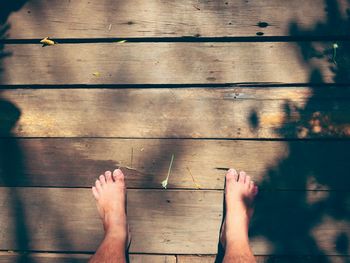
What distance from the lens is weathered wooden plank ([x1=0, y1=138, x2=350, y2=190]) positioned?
2.39m

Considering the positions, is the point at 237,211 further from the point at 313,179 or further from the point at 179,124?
the point at 179,124

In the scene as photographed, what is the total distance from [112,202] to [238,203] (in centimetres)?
83

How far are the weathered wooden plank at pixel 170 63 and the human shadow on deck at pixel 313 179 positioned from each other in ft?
0.19

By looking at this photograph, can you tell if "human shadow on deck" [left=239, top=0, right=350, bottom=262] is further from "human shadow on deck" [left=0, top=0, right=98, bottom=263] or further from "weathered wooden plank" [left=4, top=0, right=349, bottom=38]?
"human shadow on deck" [left=0, top=0, right=98, bottom=263]

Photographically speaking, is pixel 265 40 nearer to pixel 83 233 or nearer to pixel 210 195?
pixel 210 195

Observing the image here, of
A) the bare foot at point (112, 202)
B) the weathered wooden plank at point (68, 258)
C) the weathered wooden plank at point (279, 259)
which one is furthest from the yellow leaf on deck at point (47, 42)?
Answer: the weathered wooden plank at point (279, 259)

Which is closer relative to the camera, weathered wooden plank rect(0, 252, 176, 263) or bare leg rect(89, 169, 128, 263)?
bare leg rect(89, 169, 128, 263)

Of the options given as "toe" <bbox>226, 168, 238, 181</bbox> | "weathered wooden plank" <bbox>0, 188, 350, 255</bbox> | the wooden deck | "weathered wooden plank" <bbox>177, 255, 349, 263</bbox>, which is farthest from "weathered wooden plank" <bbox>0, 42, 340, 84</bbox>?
"weathered wooden plank" <bbox>177, 255, 349, 263</bbox>

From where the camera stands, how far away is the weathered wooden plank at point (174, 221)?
2385mm

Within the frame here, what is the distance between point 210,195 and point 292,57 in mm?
1064

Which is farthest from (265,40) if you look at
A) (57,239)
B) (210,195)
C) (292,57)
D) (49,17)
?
(57,239)

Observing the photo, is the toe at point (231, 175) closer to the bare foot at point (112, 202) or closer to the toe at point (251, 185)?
the toe at point (251, 185)

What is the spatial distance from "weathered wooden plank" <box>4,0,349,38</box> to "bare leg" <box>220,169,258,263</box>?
3.22 ft

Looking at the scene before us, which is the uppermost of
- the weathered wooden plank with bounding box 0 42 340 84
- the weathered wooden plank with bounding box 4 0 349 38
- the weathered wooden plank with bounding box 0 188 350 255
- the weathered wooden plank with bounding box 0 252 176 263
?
the weathered wooden plank with bounding box 4 0 349 38
